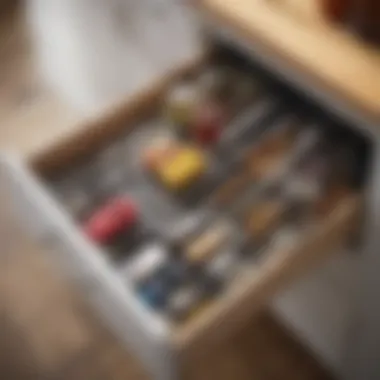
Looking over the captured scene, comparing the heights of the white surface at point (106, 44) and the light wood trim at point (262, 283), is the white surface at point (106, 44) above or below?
above

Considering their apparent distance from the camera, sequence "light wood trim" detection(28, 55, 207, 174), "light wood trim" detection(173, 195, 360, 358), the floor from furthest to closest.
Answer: the floor
"light wood trim" detection(28, 55, 207, 174)
"light wood trim" detection(173, 195, 360, 358)

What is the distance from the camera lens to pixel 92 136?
1062 mm

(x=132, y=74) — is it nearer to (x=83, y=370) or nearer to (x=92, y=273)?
(x=83, y=370)

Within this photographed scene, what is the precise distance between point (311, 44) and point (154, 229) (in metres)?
0.29

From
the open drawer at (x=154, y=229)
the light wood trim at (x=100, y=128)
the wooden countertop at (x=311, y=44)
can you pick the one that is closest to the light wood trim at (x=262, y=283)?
the open drawer at (x=154, y=229)

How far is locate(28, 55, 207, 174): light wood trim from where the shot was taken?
1.03 metres

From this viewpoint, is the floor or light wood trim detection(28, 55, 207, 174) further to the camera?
the floor

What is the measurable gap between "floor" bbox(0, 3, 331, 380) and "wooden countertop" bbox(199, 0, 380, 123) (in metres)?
0.42

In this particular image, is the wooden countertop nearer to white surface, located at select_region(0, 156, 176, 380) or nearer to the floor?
white surface, located at select_region(0, 156, 176, 380)

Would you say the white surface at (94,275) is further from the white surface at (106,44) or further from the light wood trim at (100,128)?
the white surface at (106,44)

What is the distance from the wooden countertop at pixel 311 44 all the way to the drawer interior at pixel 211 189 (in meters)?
0.12

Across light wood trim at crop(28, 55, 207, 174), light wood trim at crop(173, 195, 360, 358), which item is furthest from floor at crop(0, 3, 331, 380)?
light wood trim at crop(173, 195, 360, 358)

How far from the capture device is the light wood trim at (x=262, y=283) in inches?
32.5

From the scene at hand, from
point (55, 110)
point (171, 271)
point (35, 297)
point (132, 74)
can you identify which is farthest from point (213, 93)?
point (55, 110)
